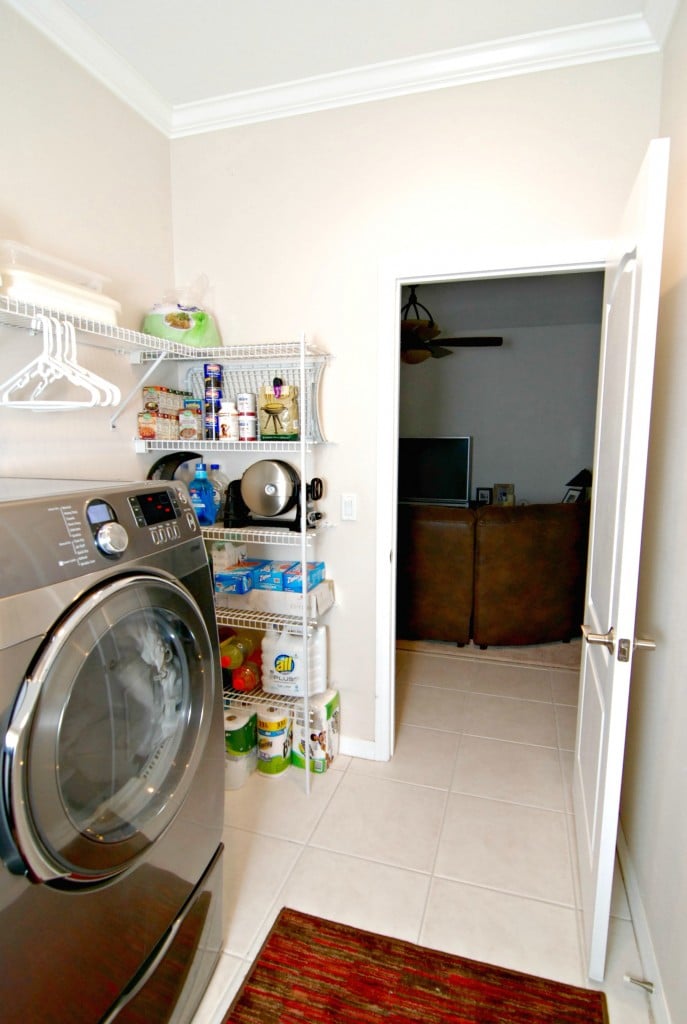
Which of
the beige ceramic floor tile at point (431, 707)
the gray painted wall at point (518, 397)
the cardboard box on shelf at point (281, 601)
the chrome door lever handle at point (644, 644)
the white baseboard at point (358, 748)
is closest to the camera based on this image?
the chrome door lever handle at point (644, 644)

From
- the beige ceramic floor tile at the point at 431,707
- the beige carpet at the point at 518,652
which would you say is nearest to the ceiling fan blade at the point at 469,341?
the beige carpet at the point at 518,652

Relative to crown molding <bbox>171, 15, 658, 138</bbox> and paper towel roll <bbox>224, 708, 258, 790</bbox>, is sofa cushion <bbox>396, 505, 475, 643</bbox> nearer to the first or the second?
paper towel roll <bbox>224, 708, 258, 790</bbox>

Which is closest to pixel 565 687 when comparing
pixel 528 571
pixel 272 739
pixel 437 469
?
pixel 528 571

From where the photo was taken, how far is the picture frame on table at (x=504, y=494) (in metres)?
5.18

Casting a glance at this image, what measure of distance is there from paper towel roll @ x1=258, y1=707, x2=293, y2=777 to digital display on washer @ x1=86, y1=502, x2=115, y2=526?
1.38 meters

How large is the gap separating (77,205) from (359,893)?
2.23 m

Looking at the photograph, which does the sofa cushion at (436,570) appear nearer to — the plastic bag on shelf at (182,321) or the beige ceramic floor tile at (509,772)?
the beige ceramic floor tile at (509,772)

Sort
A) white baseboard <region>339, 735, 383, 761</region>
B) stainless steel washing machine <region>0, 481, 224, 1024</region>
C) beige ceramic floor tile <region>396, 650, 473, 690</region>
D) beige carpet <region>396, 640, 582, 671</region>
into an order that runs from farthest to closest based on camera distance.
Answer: beige carpet <region>396, 640, 582, 671</region>
beige ceramic floor tile <region>396, 650, 473, 690</region>
white baseboard <region>339, 735, 383, 761</region>
stainless steel washing machine <region>0, 481, 224, 1024</region>

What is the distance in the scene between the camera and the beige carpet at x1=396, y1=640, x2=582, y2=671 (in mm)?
3109

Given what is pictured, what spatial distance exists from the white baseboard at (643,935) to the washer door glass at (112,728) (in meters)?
1.15

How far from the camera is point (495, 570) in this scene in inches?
124

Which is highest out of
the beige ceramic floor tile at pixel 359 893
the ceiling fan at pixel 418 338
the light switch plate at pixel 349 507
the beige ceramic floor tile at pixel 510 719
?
the ceiling fan at pixel 418 338

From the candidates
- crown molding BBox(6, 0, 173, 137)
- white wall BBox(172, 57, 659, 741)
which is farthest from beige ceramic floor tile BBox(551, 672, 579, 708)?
crown molding BBox(6, 0, 173, 137)

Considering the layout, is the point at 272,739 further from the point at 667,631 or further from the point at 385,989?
Result: the point at 667,631
